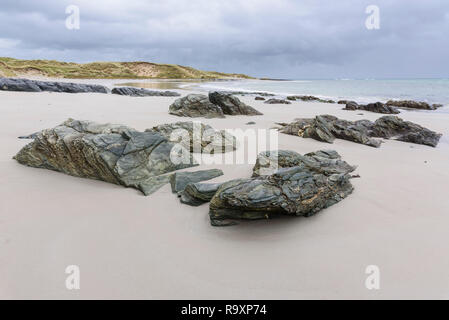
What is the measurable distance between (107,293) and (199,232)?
3.66 feet

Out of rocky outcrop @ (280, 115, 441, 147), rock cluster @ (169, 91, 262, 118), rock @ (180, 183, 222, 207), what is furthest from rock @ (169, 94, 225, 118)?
rock @ (180, 183, 222, 207)

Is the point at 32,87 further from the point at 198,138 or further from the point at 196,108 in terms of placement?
the point at 198,138

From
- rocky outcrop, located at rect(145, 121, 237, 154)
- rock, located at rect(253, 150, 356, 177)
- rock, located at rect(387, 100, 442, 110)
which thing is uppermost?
rock, located at rect(387, 100, 442, 110)

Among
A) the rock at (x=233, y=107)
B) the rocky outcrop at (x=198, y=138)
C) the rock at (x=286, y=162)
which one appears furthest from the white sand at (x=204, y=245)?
the rock at (x=233, y=107)

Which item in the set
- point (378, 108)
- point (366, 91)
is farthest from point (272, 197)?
point (366, 91)

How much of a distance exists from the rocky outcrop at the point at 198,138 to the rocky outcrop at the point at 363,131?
8.45 feet

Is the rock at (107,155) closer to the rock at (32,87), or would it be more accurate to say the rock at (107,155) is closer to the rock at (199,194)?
the rock at (199,194)

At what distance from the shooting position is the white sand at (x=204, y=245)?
2.43m

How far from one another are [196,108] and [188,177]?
25.7 feet

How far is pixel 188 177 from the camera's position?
14.3 ft

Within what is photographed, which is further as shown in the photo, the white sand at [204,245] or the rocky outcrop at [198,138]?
the rocky outcrop at [198,138]

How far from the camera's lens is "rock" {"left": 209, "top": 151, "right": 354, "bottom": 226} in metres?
3.01

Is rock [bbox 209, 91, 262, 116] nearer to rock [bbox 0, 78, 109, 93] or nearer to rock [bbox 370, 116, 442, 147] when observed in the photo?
rock [bbox 370, 116, 442, 147]

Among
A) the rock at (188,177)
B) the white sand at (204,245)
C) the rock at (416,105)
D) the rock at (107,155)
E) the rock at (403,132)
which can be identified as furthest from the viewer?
the rock at (416,105)
